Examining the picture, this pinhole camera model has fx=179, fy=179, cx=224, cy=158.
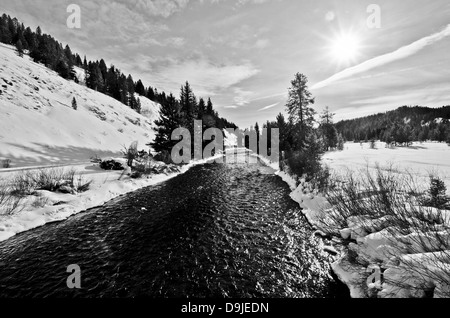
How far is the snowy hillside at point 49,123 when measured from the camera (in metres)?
21.0

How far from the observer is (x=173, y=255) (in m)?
7.05

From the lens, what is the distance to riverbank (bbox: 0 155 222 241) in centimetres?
870

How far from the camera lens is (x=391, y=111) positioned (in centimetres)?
18275

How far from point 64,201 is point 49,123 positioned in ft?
85.4

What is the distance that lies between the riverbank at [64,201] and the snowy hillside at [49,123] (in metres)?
7.93

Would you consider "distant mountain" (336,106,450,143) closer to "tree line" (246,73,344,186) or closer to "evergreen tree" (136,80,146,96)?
"tree line" (246,73,344,186)

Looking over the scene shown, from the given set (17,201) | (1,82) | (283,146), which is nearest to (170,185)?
(17,201)

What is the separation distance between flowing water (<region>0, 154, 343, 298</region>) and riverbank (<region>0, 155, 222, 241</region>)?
612 millimetres

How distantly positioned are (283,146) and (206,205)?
933 inches

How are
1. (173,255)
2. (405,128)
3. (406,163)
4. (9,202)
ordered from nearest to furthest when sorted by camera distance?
(173,255) → (9,202) → (406,163) → (405,128)

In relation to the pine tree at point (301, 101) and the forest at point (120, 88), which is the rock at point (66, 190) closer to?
the forest at point (120, 88)

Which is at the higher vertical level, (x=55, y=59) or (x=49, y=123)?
(x=55, y=59)

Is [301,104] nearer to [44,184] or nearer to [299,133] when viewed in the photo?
[299,133]

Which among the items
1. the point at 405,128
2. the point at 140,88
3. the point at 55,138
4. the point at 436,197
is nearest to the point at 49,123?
the point at 55,138
